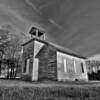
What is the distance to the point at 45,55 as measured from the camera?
42.5 feet

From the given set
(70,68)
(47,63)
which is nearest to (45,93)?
(47,63)

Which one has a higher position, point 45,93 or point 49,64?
point 49,64

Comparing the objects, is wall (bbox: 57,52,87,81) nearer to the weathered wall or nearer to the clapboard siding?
the clapboard siding

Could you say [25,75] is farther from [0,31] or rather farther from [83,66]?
[0,31]

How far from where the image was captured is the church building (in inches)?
457

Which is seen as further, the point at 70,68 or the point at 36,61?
the point at 70,68

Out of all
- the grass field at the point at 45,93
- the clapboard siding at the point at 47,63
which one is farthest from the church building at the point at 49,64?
the grass field at the point at 45,93

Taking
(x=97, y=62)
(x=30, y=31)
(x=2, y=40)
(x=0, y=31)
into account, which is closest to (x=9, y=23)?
(x=0, y=31)

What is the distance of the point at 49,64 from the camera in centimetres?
1212

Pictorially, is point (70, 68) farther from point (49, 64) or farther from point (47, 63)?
point (47, 63)

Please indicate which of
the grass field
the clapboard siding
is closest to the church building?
the clapboard siding

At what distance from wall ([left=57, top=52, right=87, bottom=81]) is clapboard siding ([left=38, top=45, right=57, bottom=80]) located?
694 millimetres

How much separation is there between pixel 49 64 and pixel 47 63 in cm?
39

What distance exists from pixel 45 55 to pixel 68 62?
12.5 ft
